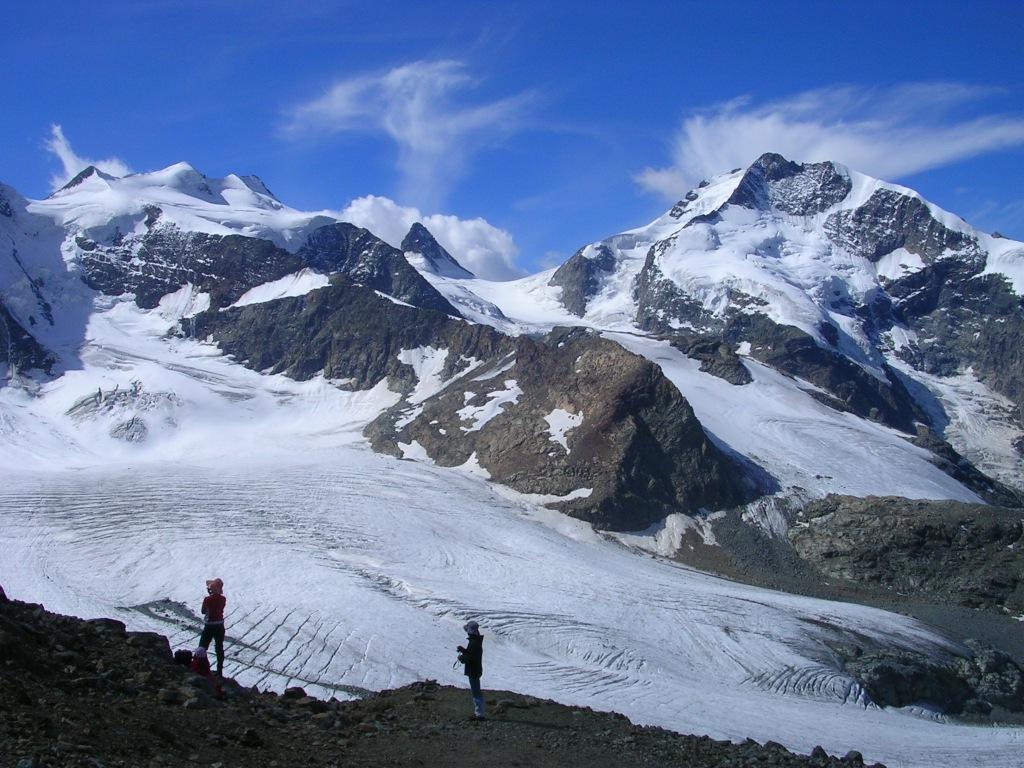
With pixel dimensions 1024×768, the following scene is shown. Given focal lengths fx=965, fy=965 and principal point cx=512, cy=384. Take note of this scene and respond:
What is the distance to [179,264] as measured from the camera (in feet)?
487

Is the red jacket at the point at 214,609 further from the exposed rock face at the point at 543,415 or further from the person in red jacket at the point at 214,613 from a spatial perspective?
the exposed rock face at the point at 543,415

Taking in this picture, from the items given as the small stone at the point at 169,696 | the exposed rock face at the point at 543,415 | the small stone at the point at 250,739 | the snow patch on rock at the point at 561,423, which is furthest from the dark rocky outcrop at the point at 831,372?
the small stone at the point at 250,739

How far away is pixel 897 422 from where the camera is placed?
159 meters

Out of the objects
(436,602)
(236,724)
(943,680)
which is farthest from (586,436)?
(236,724)

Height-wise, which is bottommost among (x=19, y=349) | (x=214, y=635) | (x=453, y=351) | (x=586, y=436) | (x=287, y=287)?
(x=214, y=635)

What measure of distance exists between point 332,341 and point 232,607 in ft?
286

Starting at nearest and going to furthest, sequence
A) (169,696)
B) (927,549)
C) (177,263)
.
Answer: (169,696), (927,549), (177,263)

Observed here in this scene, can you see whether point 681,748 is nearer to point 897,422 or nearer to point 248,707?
point 248,707

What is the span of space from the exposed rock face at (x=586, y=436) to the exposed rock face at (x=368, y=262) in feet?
277

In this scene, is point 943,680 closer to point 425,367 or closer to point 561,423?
point 561,423

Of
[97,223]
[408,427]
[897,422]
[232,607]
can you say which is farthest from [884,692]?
[97,223]

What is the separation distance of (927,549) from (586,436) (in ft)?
93.6

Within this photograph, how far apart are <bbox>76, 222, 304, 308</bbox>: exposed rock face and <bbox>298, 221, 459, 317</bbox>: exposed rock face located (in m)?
27.9

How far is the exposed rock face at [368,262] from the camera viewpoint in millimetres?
184250
